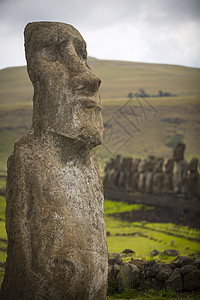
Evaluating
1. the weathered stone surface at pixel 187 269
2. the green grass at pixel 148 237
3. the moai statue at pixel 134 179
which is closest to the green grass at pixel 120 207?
the green grass at pixel 148 237

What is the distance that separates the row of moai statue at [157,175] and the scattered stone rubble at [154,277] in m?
11.5

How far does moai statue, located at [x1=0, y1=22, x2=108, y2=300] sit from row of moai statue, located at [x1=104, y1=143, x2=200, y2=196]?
1392 centimetres

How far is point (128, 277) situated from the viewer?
19.7 feet

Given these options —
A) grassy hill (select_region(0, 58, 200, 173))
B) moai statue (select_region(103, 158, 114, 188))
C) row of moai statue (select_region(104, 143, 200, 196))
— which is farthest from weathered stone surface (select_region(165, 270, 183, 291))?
moai statue (select_region(103, 158, 114, 188))

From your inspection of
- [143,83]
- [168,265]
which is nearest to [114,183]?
[168,265]

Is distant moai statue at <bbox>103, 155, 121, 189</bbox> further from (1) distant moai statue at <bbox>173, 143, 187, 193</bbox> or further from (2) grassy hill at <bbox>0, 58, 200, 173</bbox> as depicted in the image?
(1) distant moai statue at <bbox>173, 143, 187, 193</bbox>

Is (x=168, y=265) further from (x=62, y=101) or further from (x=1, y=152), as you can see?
(x=1, y=152)

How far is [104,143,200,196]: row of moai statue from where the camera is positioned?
17.8 meters

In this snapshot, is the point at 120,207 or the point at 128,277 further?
the point at 120,207

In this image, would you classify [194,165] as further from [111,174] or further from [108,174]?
[108,174]

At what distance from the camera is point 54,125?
4078mm

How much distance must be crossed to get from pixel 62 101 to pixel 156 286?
11.8 feet

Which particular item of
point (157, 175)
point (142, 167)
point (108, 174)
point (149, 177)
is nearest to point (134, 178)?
point (142, 167)

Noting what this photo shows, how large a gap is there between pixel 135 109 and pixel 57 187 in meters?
47.9
